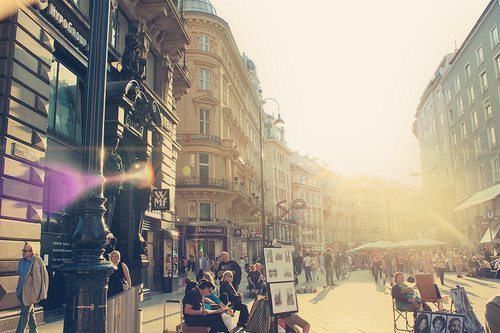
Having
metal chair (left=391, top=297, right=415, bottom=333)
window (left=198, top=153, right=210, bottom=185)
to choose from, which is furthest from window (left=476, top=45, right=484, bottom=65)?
metal chair (left=391, top=297, right=415, bottom=333)

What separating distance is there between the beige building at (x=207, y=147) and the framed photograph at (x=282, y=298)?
2641cm

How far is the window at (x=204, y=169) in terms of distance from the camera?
1496 inches

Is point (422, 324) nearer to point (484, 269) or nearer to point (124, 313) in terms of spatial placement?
point (124, 313)

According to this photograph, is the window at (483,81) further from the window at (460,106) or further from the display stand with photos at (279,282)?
the display stand with photos at (279,282)

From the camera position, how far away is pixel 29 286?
8281mm

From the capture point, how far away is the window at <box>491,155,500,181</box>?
1412 inches

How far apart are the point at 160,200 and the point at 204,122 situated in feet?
73.7

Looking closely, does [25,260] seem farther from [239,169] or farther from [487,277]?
[239,169]

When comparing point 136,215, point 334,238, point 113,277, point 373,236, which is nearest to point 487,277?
point 136,215

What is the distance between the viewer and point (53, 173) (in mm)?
11195

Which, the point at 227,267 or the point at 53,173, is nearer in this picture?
the point at 53,173

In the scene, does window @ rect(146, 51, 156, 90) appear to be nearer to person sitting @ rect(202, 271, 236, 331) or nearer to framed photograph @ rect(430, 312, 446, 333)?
person sitting @ rect(202, 271, 236, 331)

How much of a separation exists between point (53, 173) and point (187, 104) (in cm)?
2761

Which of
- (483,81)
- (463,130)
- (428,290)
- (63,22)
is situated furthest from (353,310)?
(463,130)
